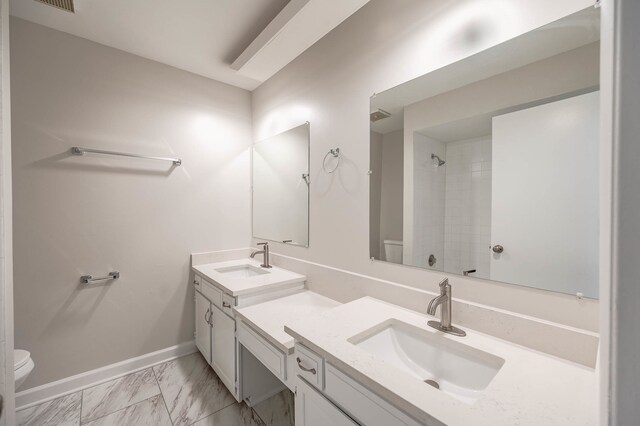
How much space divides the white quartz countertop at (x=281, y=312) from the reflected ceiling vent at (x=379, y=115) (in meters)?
1.13

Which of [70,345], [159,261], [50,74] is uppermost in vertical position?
[50,74]

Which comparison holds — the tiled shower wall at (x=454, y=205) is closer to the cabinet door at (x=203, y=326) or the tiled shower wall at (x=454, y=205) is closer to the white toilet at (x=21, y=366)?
the cabinet door at (x=203, y=326)

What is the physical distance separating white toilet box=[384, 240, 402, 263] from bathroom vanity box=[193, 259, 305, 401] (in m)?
0.74

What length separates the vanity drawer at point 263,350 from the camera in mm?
1215

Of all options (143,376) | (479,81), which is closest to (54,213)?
(143,376)

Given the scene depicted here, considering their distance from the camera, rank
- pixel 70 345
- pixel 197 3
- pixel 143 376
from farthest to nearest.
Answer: pixel 143 376 → pixel 70 345 → pixel 197 3

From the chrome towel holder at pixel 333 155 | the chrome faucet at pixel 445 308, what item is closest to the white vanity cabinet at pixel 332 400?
the chrome faucet at pixel 445 308

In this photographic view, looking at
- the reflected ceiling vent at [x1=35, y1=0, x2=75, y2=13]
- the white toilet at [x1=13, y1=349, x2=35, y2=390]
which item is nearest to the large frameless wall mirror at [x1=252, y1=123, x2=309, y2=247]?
the reflected ceiling vent at [x1=35, y1=0, x2=75, y2=13]

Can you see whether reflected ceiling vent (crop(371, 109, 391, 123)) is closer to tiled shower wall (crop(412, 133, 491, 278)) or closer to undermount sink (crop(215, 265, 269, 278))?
tiled shower wall (crop(412, 133, 491, 278))

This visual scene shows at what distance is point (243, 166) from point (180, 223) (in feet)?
2.62

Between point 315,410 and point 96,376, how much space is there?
195 centimetres

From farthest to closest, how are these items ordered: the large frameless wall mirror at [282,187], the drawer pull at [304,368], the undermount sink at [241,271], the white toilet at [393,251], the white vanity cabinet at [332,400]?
the undermount sink at [241,271], the large frameless wall mirror at [282,187], the white toilet at [393,251], the drawer pull at [304,368], the white vanity cabinet at [332,400]

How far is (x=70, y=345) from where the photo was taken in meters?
1.88

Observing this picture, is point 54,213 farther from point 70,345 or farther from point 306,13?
point 306,13
